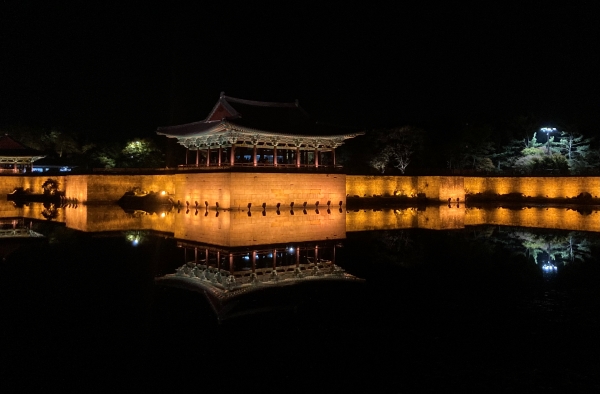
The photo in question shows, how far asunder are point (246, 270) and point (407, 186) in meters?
31.6

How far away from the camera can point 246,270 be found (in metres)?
12.6

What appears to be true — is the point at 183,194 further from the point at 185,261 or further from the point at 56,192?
the point at 185,261

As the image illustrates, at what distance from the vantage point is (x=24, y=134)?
202 feet

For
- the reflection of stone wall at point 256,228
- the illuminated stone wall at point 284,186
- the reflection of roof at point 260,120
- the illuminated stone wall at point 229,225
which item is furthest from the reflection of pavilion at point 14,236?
the reflection of roof at point 260,120

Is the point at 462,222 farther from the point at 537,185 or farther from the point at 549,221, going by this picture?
the point at 537,185

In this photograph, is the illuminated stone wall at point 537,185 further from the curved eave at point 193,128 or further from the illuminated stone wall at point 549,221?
the curved eave at point 193,128

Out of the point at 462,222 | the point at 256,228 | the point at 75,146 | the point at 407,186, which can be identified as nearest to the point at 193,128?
the point at 256,228

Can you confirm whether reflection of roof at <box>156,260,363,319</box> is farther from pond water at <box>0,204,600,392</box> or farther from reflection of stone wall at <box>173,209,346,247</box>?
reflection of stone wall at <box>173,209,346,247</box>

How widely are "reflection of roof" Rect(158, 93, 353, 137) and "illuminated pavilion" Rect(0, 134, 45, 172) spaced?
1605cm

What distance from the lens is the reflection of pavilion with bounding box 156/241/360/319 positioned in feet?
34.1

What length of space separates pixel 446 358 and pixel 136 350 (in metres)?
4.27

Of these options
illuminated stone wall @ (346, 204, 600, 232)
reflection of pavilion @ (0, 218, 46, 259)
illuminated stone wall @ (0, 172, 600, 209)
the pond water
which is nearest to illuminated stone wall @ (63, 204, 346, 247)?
the pond water

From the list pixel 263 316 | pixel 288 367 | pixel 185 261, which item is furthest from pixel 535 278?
pixel 185 261

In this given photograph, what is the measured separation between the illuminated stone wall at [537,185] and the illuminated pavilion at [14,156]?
39.7 meters
